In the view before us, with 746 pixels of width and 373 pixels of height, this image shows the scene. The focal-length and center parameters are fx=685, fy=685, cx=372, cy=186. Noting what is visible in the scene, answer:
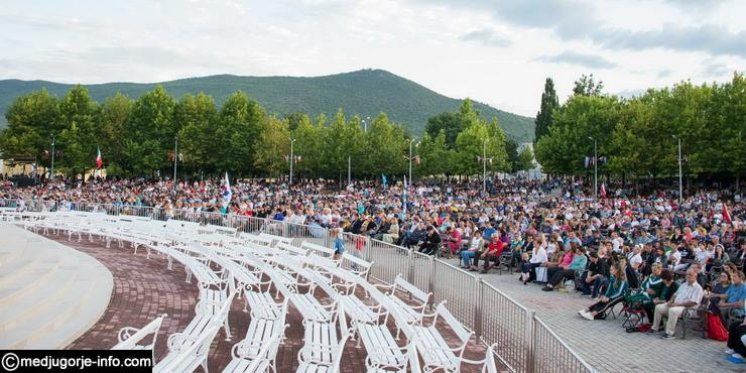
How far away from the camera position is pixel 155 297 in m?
12.4

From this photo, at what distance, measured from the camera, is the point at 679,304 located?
37.4ft

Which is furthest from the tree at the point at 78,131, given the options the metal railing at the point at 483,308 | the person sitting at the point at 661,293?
the person sitting at the point at 661,293

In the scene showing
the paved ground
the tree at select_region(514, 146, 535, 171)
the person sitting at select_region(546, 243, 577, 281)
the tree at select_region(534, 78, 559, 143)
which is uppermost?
the tree at select_region(534, 78, 559, 143)

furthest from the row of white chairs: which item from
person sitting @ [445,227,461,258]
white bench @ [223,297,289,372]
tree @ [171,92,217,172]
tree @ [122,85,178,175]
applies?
tree @ [171,92,217,172]

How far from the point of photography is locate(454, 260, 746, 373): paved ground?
31.2 ft

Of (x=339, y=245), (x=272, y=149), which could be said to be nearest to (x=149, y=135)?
(x=272, y=149)

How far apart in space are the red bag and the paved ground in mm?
152

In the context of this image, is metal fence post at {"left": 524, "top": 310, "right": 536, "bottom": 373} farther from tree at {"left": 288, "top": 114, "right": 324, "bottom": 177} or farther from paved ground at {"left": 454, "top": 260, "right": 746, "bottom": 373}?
tree at {"left": 288, "top": 114, "right": 324, "bottom": 177}

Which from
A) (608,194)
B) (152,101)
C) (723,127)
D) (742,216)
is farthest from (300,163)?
(742,216)

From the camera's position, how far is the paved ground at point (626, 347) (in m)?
9.51

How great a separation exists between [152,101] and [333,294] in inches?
2730

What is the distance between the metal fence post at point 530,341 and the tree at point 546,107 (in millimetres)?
94926

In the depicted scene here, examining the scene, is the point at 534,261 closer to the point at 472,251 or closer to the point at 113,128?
the point at 472,251

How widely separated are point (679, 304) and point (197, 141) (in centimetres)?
6811
